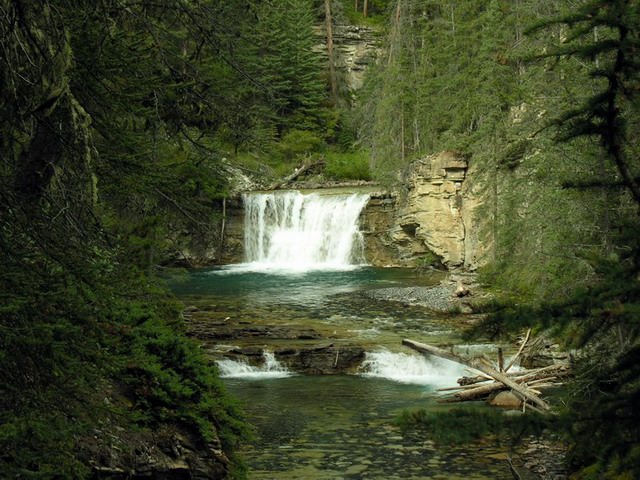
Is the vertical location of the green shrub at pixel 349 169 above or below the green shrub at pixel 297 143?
below

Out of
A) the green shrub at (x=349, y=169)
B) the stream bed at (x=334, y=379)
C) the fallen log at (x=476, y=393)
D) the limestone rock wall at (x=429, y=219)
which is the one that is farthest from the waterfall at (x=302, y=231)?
the fallen log at (x=476, y=393)

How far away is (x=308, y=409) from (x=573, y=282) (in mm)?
4848

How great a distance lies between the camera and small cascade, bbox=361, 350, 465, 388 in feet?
52.0

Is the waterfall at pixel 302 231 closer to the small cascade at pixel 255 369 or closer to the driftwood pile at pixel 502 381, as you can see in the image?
the small cascade at pixel 255 369

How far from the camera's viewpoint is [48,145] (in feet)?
20.4

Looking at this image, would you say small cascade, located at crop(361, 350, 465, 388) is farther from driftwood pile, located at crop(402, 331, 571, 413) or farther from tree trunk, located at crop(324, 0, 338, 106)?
tree trunk, located at crop(324, 0, 338, 106)

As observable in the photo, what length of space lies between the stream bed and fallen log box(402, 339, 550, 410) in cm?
54

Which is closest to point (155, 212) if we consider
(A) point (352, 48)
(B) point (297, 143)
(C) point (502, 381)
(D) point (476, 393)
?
(D) point (476, 393)

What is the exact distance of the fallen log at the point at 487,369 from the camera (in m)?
12.2

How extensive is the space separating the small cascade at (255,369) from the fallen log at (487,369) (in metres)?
2.93

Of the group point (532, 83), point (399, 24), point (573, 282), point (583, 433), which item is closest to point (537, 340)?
point (573, 282)

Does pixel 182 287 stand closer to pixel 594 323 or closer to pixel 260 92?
pixel 260 92

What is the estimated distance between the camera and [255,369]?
53.4ft

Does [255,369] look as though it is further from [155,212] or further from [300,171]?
[300,171]
